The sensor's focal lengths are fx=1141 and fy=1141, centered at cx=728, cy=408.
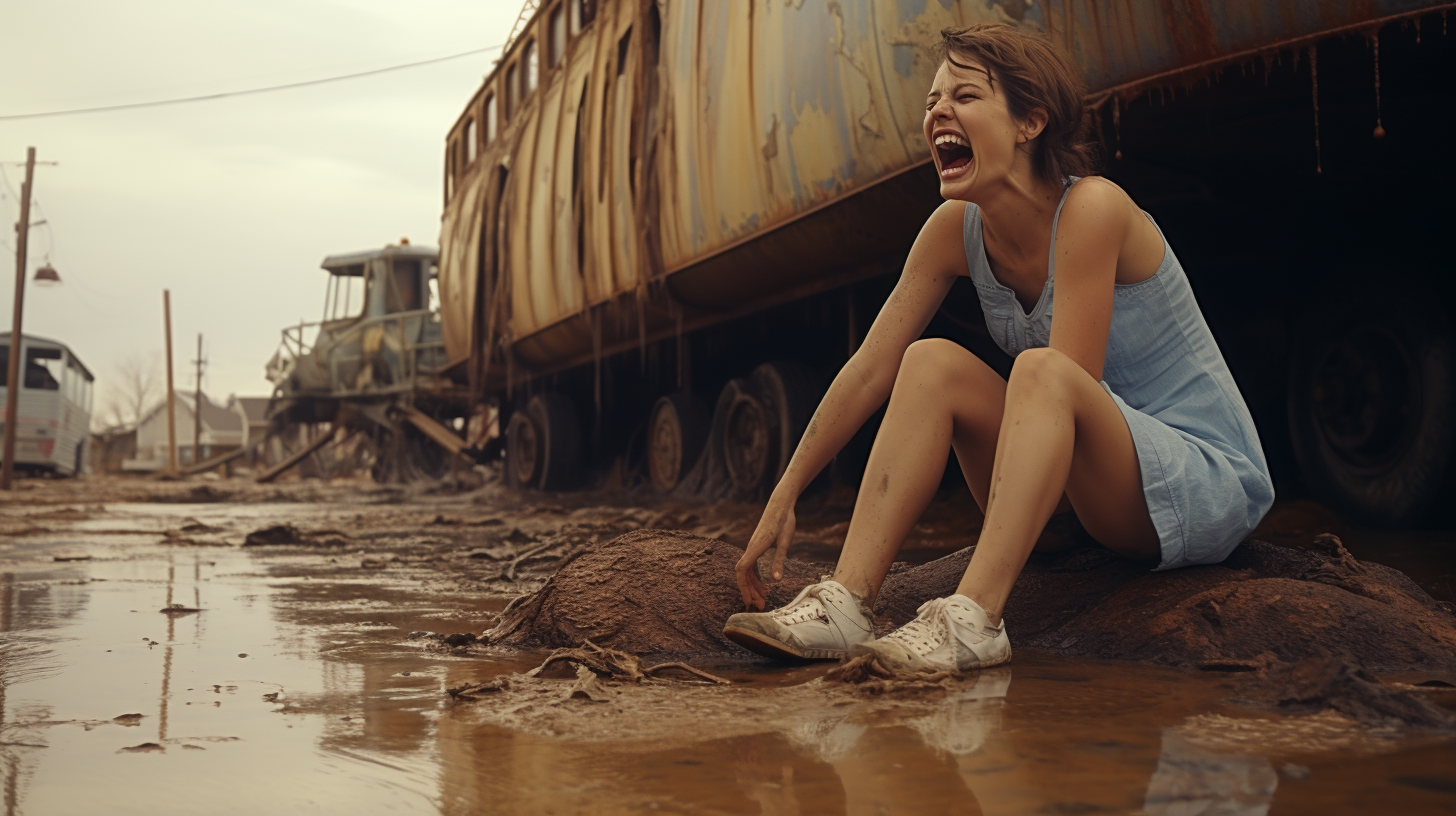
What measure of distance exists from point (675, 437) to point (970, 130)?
25.1 feet

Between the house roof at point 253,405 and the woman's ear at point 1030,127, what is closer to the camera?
the woman's ear at point 1030,127

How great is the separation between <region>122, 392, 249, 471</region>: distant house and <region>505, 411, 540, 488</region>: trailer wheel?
176 ft

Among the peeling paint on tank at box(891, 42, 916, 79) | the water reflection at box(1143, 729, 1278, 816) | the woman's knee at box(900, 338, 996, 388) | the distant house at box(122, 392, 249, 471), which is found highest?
the distant house at box(122, 392, 249, 471)

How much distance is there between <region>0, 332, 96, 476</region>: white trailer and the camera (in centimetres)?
2539

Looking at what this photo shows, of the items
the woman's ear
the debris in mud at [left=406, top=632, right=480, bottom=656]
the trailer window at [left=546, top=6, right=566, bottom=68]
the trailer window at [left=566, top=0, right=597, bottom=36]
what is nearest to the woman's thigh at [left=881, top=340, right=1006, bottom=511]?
the woman's ear

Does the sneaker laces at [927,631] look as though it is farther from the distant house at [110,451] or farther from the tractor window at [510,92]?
the distant house at [110,451]

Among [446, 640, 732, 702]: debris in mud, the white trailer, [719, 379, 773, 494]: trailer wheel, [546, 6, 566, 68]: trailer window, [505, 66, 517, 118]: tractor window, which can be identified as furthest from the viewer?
the white trailer

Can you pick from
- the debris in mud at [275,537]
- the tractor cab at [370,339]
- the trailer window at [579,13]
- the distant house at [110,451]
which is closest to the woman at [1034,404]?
the debris in mud at [275,537]

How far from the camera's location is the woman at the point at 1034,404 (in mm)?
2004

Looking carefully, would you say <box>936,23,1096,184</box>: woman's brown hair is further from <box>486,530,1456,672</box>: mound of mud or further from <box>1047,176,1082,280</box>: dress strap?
<box>486,530,1456,672</box>: mound of mud

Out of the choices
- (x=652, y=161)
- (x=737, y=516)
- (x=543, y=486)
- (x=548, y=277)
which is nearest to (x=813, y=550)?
(x=737, y=516)

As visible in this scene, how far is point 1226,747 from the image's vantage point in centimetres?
138

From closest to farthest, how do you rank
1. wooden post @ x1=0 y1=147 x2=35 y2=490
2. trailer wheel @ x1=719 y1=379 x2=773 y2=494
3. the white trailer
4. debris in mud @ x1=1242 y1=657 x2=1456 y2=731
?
debris in mud @ x1=1242 y1=657 x2=1456 y2=731 → trailer wheel @ x1=719 y1=379 x2=773 y2=494 → wooden post @ x1=0 y1=147 x2=35 y2=490 → the white trailer

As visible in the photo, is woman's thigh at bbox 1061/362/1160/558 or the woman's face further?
the woman's face
